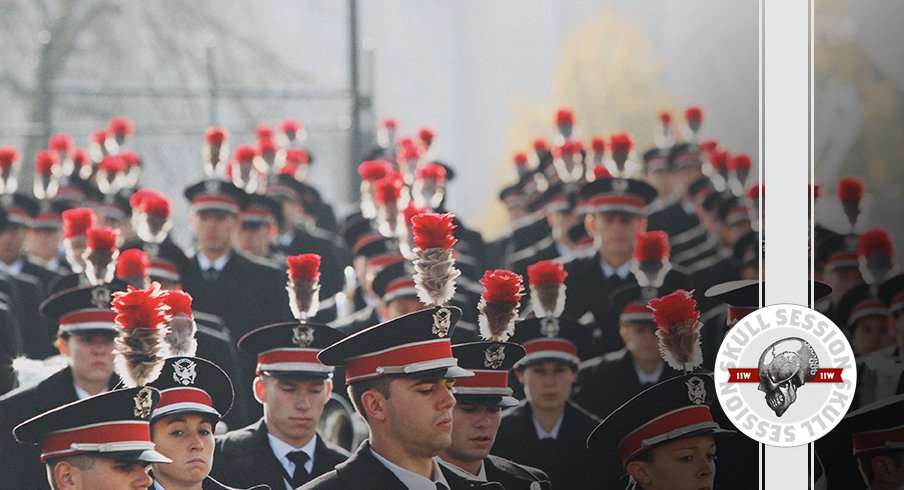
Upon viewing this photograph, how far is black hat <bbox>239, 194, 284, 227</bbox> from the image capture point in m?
3.30

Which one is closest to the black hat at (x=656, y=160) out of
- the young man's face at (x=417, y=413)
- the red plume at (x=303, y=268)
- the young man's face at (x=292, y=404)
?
the young man's face at (x=417, y=413)

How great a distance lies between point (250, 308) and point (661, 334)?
3.16 ft

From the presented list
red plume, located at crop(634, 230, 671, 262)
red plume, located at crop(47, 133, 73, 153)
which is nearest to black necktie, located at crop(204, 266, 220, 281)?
red plume, located at crop(47, 133, 73, 153)

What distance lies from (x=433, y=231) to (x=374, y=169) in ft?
0.93

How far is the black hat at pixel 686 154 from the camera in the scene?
3.08 meters

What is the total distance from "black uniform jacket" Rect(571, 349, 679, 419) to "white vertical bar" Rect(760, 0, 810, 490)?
1.08 feet

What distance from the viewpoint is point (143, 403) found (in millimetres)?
2824

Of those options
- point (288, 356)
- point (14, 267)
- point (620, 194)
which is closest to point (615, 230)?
point (620, 194)

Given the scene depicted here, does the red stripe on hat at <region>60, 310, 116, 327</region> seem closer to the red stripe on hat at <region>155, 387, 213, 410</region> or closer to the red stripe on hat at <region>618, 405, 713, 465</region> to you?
the red stripe on hat at <region>155, 387, 213, 410</region>

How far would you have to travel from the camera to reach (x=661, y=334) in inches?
121

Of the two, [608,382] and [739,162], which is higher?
[739,162]

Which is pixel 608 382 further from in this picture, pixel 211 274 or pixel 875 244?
pixel 211 274

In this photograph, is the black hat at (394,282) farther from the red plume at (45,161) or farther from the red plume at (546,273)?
the red plume at (45,161)

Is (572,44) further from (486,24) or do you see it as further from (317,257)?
(317,257)
